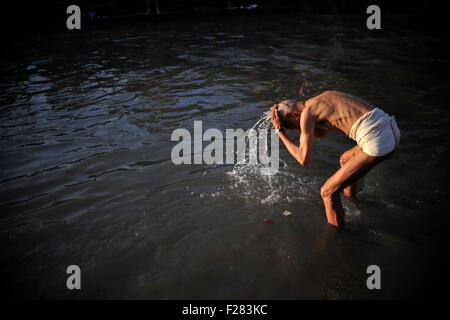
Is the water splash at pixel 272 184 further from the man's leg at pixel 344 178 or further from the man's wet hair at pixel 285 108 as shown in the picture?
the man's wet hair at pixel 285 108

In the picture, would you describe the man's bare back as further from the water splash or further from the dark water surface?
the dark water surface

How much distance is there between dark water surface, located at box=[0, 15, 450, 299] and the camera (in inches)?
119

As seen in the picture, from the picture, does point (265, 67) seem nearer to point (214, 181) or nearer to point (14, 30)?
point (214, 181)

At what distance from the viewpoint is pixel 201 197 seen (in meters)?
4.32

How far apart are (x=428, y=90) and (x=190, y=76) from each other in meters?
6.84

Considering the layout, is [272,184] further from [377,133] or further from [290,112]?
[377,133]

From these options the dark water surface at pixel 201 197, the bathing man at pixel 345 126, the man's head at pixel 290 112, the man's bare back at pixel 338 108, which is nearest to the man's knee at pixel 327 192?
the bathing man at pixel 345 126

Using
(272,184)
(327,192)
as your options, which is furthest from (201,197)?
(327,192)

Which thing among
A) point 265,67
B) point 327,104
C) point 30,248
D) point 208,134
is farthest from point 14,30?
point 327,104

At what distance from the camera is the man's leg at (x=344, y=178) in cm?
318

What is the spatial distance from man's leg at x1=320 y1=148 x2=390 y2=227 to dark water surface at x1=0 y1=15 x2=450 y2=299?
0.31 meters

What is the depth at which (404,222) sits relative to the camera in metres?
3.59

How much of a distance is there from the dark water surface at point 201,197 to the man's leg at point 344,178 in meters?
0.31
